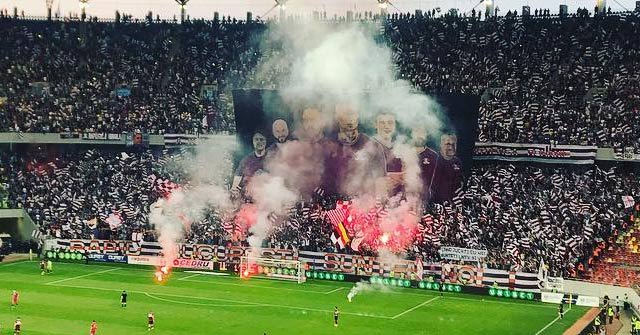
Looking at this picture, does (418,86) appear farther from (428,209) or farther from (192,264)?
(192,264)

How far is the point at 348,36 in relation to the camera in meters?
64.6

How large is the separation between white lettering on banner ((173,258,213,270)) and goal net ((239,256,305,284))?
2.80 meters

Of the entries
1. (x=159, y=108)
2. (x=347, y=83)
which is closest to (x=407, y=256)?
(x=347, y=83)

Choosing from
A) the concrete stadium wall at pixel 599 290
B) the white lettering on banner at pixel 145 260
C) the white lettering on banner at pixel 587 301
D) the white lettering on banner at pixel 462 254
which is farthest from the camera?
the white lettering on banner at pixel 145 260

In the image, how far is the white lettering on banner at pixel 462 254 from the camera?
52.4 m

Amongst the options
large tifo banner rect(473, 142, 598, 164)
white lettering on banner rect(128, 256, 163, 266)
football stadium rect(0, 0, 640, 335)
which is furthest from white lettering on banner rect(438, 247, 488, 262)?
white lettering on banner rect(128, 256, 163, 266)

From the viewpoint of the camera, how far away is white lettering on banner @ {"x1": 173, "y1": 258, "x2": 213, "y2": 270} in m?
59.0

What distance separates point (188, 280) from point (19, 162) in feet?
66.5

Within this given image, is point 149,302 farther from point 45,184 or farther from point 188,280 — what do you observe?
point 45,184

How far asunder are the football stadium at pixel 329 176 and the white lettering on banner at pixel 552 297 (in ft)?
0.24

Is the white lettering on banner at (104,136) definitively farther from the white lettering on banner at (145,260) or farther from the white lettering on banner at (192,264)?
the white lettering on banner at (192,264)

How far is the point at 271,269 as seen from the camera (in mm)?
56812

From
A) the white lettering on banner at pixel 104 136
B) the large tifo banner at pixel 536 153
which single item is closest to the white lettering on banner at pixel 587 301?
the large tifo banner at pixel 536 153

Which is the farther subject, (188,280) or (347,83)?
(347,83)
